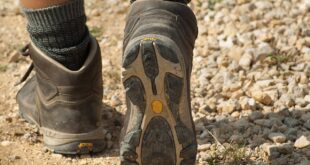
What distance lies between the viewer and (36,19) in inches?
104

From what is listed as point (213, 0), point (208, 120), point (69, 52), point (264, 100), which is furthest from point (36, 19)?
point (213, 0)

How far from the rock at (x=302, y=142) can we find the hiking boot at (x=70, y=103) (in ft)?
3.03

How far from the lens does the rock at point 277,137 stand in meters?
2.79

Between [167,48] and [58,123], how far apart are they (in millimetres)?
912

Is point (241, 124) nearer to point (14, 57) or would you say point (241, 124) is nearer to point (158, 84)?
point (158, 84)

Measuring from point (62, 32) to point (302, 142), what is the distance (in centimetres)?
122

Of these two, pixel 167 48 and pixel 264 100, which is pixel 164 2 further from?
pixel 264 100

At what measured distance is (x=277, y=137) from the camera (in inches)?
110

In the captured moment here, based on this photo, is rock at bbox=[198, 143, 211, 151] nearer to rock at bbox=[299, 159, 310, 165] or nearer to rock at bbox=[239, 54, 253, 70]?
rock at bbox=[299, 159, 310, 165]

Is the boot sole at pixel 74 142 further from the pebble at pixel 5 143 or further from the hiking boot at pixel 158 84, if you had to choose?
the hiking boot at pixel 158 84

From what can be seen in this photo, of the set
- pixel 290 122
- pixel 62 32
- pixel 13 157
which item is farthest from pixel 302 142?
pixel 13 157

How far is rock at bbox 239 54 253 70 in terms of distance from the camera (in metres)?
3.57

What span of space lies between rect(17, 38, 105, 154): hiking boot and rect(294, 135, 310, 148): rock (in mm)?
924

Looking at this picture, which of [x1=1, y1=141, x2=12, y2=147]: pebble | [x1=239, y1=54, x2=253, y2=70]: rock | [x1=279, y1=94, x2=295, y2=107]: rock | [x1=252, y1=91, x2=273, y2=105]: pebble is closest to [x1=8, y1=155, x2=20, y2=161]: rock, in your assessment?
[x1=1, y1=141, x2=12, y2=147]: pebble
